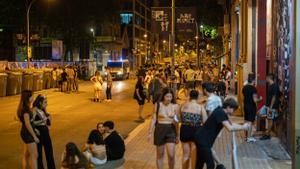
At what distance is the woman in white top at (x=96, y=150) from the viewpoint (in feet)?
33.8

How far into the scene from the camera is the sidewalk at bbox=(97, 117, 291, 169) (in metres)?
10.2

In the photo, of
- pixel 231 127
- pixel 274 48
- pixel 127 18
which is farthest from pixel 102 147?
pixel 127 18

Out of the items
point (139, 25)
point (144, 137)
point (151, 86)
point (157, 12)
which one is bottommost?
point (144, 137)

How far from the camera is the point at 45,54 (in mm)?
73812

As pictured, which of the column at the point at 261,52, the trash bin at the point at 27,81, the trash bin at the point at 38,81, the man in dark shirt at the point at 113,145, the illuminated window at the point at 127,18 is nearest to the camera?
the man in dark shirt at the point at 113,145

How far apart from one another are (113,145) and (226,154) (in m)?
2.52

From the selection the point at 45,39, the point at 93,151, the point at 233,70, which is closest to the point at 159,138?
the point at 93,151

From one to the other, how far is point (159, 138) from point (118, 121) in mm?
9828

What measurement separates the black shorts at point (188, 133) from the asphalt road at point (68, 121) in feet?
10.9

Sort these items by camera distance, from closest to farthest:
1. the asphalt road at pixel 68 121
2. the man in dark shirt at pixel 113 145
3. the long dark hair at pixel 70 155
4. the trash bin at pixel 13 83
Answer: the long dark hair at pixel 70 155 → the man in dark shirt at pixel 113 145 → the asphalt road at pixel 68 121 → the trash bin at pixel 13 83

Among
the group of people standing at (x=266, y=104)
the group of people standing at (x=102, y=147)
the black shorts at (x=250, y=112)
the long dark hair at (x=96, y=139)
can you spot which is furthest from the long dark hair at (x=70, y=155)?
the black shorts at (x=250, y=112)

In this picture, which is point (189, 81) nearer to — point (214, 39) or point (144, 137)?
point (144, 137)

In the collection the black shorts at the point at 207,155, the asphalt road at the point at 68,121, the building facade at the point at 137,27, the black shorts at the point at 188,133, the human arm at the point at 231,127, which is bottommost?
the asphalt road at the point at 68,121

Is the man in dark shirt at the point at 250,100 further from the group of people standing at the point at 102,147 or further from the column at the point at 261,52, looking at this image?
the group of people standing at the point at 102,147
